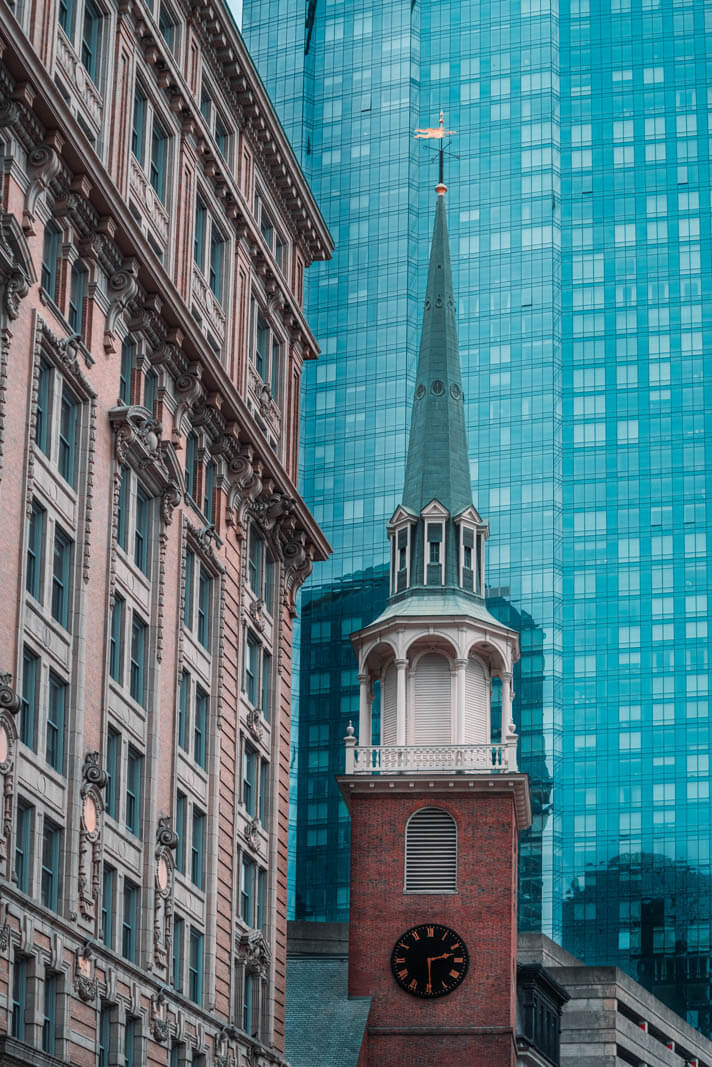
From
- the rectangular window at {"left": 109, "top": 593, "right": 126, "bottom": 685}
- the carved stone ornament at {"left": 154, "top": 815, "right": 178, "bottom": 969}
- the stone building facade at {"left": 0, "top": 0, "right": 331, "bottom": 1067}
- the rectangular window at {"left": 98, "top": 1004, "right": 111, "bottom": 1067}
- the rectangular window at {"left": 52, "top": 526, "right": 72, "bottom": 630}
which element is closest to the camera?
the stone building facade at {"left": 0, "top": 0, "right": 331, "bottom": 1067}

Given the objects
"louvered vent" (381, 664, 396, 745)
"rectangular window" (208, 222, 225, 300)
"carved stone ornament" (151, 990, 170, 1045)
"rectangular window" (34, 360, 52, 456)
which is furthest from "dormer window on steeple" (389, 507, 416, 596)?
"rectangular window" (34, 360, 52, 456)

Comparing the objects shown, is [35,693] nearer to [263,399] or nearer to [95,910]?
[95,910]

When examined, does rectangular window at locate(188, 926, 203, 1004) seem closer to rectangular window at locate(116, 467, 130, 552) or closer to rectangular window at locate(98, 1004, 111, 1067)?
rectangular window at locate(98, 1004, 111, 1067)

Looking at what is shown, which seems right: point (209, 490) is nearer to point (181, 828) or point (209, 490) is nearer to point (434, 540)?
point (181, 828)

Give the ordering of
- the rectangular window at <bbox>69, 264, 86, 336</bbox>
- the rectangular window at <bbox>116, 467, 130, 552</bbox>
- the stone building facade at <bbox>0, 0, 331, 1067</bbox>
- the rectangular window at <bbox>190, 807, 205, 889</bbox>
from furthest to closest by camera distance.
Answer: the rectangular window at <bbox>190, 807, 205, 889</bbox>, the rectangular window at <bbox>116, 467, 130, 552</bbox>, the rectangular window at <bbox>69, 264, 86, 336</bbox>, the stone building facade at <bbox>0, 0, 331, 1067</bbox>

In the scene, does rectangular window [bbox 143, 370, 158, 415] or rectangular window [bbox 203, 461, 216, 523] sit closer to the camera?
rectangular window [bbox 143, 370, 158, 415]

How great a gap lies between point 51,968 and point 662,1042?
117 metres

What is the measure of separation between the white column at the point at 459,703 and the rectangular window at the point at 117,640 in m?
32.9

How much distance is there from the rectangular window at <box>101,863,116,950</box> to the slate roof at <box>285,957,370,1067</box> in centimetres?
2950

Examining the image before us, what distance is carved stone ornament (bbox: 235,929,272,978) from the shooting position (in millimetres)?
59469

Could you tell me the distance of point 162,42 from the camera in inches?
2201

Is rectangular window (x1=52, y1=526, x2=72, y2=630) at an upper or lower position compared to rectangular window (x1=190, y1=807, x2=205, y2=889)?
upper

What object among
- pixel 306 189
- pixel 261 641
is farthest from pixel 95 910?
pixel 306 189

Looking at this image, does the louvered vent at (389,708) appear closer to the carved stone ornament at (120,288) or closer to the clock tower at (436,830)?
the clock tower at (436,830)
